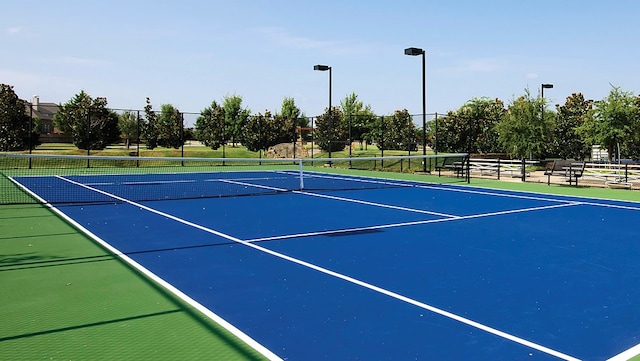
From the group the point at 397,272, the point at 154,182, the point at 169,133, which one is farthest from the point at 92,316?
the point at 169,133

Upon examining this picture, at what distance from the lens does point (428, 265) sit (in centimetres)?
730

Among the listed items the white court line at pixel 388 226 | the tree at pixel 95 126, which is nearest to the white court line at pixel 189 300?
the white court line at pixel 388 226

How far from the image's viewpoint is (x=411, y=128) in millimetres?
37438

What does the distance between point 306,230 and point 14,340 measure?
5.99 m

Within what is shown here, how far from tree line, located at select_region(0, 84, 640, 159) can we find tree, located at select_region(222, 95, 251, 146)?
9 cm

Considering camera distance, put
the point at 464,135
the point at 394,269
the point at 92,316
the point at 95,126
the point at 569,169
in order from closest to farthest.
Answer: the point at 92,316
the point at 394,269
the point at 569,169
the point at 95,126
the point at 464,135

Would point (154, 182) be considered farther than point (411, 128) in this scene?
No

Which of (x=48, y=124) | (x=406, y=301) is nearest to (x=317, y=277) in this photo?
(x=406, y=301)

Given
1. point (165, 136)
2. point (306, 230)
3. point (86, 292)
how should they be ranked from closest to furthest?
point (86, 292) → point (306, 230) → point (165, 136)

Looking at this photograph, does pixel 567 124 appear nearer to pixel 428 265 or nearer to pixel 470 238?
pixel 470 238

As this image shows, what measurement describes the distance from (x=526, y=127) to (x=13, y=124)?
2724 centimetres

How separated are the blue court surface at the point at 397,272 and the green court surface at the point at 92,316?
28cm

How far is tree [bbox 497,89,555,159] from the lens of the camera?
26.4m

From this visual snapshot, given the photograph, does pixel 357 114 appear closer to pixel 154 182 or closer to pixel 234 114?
pixel 234 114
